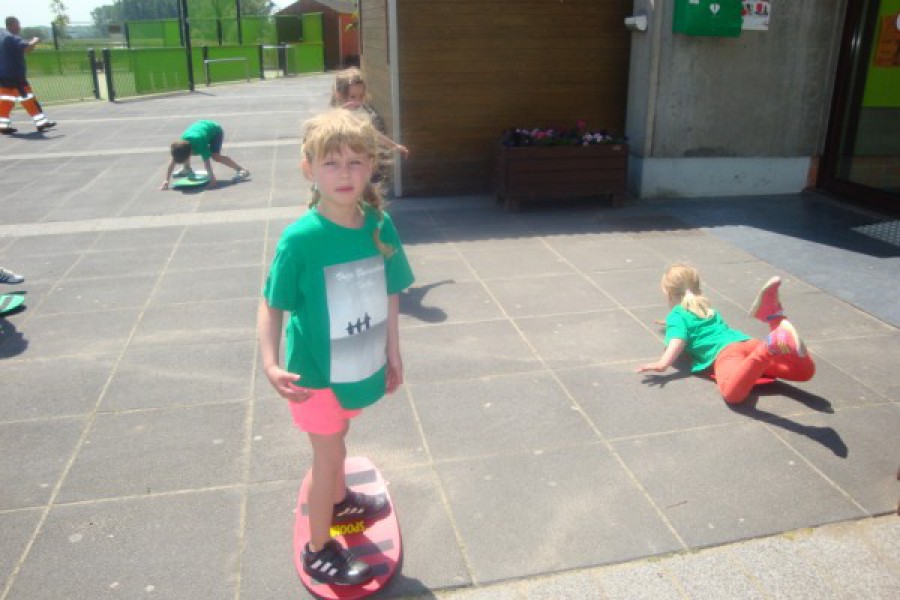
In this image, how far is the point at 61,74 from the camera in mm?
24078

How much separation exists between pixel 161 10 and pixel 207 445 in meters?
108

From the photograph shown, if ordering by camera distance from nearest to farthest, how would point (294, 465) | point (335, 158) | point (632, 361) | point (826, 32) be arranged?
point (335, 158)
point (294, 465)
point (632, 361)
point (826, 32)

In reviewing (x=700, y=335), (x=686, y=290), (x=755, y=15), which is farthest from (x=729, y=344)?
(x=755, y=15)

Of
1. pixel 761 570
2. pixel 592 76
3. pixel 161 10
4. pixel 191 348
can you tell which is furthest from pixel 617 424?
pixel 161 10

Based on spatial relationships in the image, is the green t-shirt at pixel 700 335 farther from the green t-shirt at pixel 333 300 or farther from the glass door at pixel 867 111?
the glass door at pixel 867 111

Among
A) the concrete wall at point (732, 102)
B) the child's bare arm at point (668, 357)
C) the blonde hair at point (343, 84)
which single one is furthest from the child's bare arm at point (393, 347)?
the concrete wall at point (732, 102)

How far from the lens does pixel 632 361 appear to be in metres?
4.80

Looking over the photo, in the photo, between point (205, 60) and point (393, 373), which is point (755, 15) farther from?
point (205, 60)

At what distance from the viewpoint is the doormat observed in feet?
24.2

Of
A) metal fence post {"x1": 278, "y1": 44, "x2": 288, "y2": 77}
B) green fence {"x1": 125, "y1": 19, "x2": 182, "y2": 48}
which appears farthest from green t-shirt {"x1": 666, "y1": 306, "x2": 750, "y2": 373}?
green fence {"x1": 125, "y1": 19, "x2": 182, "y2": 48}

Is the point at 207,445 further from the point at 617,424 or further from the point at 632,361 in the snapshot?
the point at 632,361

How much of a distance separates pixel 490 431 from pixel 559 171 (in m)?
5.39

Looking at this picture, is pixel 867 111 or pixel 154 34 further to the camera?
pixel 154 34

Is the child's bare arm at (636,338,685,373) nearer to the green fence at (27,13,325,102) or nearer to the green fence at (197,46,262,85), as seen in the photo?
the green fence at (27,13,325,102)
